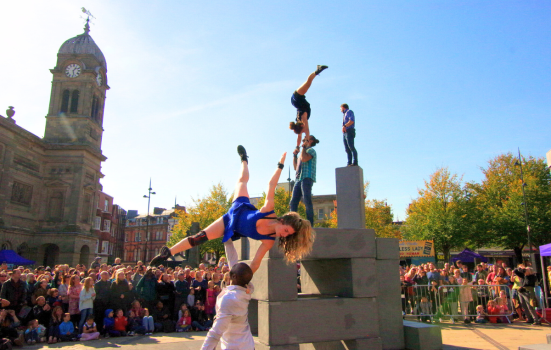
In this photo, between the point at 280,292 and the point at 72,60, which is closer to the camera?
the point at 280,292

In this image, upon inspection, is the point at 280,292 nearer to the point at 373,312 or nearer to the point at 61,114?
the point at 373,312

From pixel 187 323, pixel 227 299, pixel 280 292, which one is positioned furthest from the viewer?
pixel 187 323

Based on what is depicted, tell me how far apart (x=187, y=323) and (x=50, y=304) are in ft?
12.4

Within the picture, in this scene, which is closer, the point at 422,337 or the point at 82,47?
the point at 422,337

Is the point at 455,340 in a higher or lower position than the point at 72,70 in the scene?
lower

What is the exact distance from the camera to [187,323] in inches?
448

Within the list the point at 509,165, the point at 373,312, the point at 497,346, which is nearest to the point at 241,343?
the point at 373,312

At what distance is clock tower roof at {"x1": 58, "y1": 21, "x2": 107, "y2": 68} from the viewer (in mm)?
44562

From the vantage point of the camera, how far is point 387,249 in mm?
7578

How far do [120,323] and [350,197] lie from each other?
731 cm

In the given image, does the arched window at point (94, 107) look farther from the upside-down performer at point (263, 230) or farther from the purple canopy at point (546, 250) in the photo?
the upside-down performer at point (263, 230)

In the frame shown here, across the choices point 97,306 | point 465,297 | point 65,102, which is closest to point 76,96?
point 65,102

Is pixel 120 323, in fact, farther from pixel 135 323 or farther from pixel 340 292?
pixel 340 292

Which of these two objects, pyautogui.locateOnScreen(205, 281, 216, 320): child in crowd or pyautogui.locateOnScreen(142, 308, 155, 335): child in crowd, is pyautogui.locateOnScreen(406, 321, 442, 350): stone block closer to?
pyautogui.locateOnScreen(205, 281, 216, 320): child in crowd
